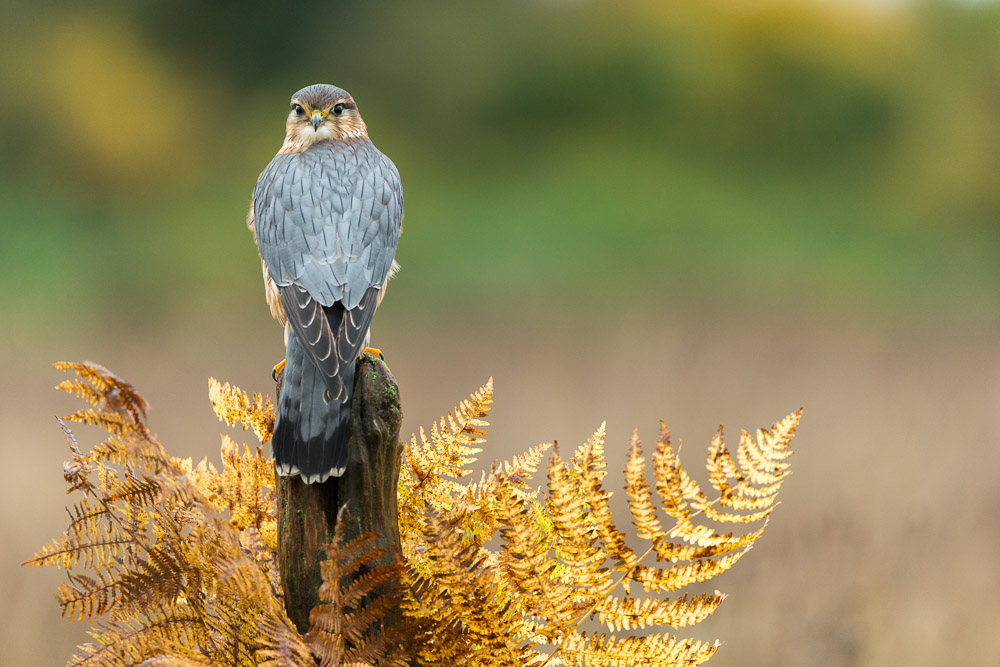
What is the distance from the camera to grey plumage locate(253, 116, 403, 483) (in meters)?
1.08

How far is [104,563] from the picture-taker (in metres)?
0.97

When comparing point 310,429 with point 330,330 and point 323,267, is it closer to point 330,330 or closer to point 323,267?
point 330,330

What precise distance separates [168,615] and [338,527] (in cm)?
28

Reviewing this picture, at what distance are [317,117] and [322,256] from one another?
0.65 meters

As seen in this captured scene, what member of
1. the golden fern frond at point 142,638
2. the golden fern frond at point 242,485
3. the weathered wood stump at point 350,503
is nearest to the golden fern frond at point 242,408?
the golden fern frond at point 242,485

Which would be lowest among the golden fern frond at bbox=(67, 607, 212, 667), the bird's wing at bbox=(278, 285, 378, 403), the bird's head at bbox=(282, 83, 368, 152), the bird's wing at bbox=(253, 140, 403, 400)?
the golden fern frond at bbox=(67, 607, 212, 667)

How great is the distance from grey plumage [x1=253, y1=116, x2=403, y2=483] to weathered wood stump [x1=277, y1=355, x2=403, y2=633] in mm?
25

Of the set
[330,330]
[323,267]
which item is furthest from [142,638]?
[323,267]

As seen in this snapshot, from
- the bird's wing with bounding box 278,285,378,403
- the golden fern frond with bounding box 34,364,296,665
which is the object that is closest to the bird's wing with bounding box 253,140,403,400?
the bird's wing with bounding box 278,285,378,403

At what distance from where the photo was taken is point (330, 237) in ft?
5.30

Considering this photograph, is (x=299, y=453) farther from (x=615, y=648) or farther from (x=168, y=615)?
(x=615, y=648)

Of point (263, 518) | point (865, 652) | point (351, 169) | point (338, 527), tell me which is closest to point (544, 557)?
point (338, 527)

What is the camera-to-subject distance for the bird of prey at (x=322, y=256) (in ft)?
3.56

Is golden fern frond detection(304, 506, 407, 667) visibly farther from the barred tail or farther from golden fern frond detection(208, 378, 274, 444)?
golden fern frond detection(208, 378, 274, 444)
